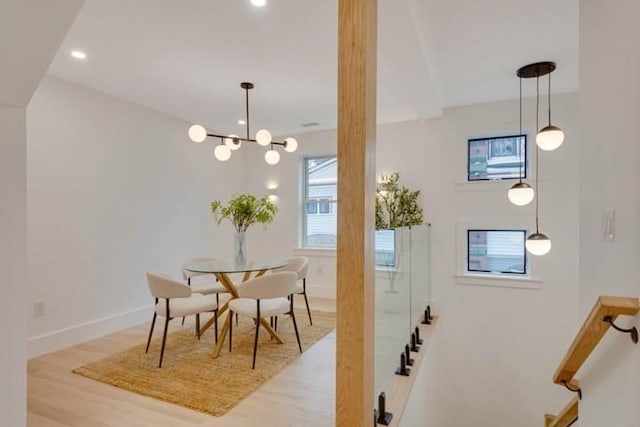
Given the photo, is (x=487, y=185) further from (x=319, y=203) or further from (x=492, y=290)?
(x=319, y=203)

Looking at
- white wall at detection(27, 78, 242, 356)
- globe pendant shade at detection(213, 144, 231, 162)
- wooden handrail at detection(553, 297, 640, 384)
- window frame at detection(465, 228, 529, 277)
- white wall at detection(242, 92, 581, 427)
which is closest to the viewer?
wooden handrail at detection(553, 297, 640, 384)

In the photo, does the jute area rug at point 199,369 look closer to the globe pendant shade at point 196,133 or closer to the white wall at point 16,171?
the white wall at point 16,171

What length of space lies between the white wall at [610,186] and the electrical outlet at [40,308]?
434 centimetres

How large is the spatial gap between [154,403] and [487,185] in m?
4.23

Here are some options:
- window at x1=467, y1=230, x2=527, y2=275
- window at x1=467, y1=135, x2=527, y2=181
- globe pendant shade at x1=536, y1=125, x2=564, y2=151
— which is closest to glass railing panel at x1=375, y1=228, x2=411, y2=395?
globe pendant shade at x1=536, y1=125, x2=564, y2=151

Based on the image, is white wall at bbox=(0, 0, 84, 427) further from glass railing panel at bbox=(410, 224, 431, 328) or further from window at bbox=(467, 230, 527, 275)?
window at bbox=(467, 230, 527, 275)

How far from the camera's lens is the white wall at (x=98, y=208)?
130 inches

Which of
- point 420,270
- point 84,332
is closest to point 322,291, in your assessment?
point 420,270

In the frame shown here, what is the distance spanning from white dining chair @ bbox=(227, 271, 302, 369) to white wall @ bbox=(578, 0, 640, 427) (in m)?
2.18

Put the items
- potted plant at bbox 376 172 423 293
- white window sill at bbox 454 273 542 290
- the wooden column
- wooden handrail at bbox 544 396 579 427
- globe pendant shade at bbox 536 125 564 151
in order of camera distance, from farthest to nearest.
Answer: potted plant at bbox 376 172 423 293 < white window sill at bbox 454 273 542 290 < globe pendant shade at bbox 536 125 564 151 < wooden handrail at bbox 544 396 579 427 < the wooden column

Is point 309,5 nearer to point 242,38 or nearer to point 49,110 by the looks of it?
Answer: point 242,38

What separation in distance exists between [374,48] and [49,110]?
3.42m

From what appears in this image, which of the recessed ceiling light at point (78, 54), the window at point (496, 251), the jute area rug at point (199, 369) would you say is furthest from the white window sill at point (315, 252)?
the recessed ceiling light at point (78, 54)

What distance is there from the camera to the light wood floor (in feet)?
7.24
